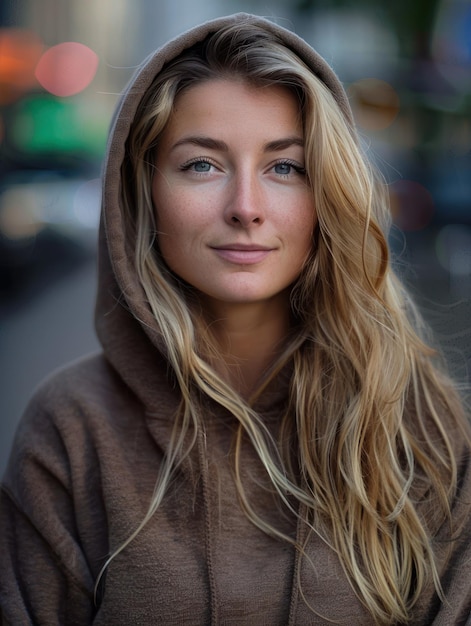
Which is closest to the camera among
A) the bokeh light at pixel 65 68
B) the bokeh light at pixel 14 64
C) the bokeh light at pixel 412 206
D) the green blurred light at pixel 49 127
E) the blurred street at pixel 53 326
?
the blurred street at pixel 53 326

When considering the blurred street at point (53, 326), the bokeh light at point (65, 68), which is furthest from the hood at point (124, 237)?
the bokeh light at point (65, 68)

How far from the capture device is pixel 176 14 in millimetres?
54406

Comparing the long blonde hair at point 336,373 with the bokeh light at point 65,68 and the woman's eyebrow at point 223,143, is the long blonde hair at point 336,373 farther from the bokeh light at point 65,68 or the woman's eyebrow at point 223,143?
the bokeh light at point 65,68

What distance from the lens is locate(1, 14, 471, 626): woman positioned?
2.34 metres

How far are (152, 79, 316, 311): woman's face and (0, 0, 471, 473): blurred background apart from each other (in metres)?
4.24

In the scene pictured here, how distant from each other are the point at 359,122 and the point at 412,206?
300 inches

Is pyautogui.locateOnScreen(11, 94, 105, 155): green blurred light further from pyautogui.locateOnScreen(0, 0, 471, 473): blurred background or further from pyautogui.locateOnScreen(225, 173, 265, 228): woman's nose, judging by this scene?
pyautogui.locateOnScreen(225, 173, 265, 228): woman's nose

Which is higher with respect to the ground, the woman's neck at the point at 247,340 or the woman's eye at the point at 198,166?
the woman's eye at the point at 198,166

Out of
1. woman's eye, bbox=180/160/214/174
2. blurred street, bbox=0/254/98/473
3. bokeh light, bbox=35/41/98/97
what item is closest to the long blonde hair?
woman's eye, bbox=180/160/214/174

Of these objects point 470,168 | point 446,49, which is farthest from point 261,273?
point 446,49

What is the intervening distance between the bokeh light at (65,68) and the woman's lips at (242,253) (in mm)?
24676

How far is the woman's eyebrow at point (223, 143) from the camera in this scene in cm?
238

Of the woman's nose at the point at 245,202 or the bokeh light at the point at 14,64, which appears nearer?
the woman's nose at the point at 245,202

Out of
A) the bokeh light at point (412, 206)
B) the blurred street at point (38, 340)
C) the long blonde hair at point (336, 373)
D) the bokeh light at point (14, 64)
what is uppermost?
the bokeh light at point (14, 64)
